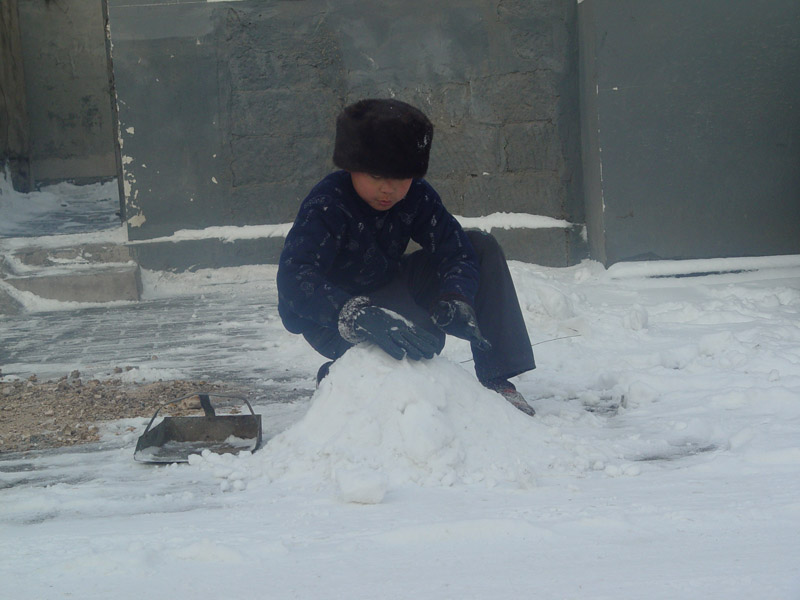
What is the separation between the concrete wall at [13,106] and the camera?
8.01m

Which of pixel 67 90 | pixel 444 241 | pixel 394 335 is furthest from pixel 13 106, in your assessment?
pixel 394 335

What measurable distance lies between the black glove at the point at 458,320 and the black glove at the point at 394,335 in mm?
201

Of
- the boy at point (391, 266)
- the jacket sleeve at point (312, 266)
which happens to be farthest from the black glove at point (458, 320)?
the jacket sleeve at point (312, 266)

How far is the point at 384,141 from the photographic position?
2.50m

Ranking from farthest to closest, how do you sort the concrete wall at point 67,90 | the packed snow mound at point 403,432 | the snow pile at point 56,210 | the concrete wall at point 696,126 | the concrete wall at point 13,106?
the concrete wall at point 67,90 < the concrete wall at point 13,106 < the snow pile at point 56,210 < the concrete wall at point 696,126 < the packed snow mound at point 403,432

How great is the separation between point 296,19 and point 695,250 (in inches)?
110

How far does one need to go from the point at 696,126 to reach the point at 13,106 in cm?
672

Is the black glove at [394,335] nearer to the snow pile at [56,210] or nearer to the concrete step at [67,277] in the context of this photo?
the concrete step at [67,277]

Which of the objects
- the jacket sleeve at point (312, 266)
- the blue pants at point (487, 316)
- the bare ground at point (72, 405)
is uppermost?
the jacket sleeve at point (312, 266)

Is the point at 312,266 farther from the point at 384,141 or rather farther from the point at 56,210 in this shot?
the point at 56,210

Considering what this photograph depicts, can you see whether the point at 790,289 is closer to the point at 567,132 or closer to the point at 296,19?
the point at 567,132

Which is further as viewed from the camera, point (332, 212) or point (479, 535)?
point (332, 212)

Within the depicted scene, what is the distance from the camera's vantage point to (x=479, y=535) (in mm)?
1775

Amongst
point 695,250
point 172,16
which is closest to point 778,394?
point 695,250
